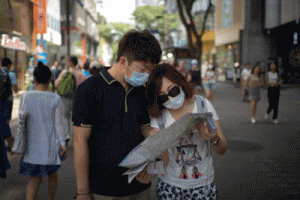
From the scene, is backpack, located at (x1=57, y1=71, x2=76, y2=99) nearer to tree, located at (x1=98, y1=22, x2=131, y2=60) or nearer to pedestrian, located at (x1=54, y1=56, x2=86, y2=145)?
pedestrian, located at (x1=54, y1=56, x2=86, y2=145)

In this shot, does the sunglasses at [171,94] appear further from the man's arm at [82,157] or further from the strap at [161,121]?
the man's arm at [82,157]

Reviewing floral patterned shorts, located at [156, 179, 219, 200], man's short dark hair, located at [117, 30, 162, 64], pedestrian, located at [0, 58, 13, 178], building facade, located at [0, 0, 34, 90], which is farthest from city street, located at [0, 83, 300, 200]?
building facade, located at [0, 0, 34, 90]

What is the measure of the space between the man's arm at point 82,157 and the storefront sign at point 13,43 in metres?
18.4

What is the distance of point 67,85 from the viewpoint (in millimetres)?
7031

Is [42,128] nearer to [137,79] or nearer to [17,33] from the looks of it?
[137,79]

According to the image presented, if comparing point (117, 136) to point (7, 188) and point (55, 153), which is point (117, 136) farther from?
point (7, 188)

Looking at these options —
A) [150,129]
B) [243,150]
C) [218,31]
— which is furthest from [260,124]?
[218,31]

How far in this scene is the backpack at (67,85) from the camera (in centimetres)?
703

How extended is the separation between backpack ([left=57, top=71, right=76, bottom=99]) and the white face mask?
531 centimetres

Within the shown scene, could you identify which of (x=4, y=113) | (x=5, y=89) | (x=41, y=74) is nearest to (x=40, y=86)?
(x=41, y=74)

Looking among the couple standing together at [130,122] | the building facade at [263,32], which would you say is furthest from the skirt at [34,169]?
the building facade at [263,32]

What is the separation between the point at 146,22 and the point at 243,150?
48642mm

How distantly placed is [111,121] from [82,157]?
275 millimetres

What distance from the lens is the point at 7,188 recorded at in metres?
4.60
